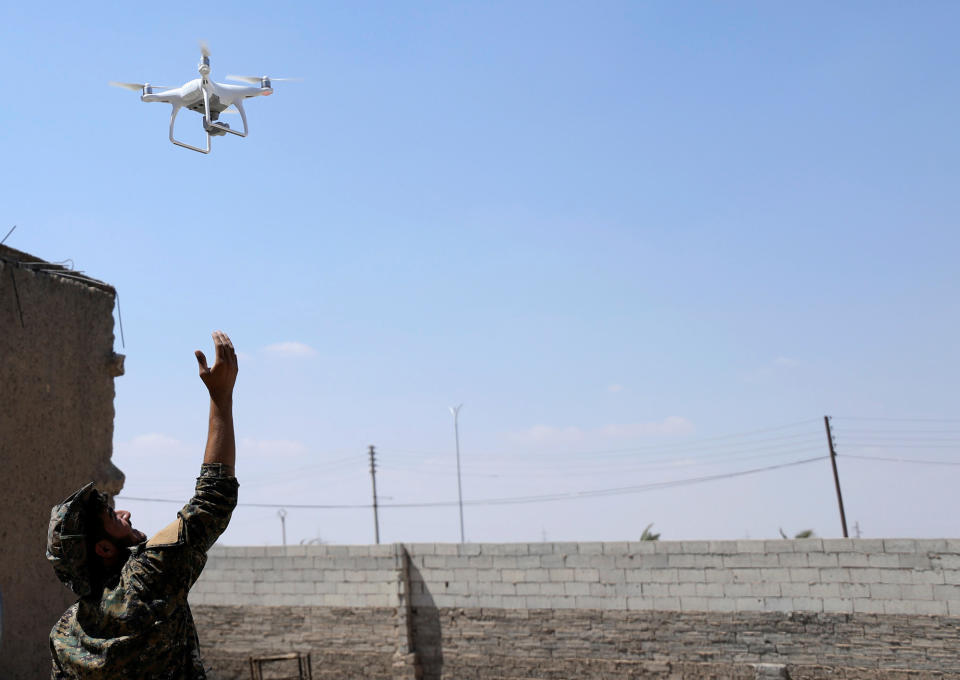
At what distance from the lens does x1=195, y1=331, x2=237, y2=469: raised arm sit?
7.94 ft

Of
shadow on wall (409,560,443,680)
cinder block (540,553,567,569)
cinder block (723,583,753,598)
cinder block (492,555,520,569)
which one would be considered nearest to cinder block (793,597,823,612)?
cinder block (723,583,753,598)

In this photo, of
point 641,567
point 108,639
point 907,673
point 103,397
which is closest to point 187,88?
point 103,397

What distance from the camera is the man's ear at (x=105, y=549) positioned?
2.44 metres

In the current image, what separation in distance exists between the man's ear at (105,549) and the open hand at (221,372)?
0.49 m

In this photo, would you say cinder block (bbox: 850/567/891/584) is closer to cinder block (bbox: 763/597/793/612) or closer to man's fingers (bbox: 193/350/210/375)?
cinder block (bbox: 763/597/793/612)

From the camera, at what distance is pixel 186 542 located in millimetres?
2336

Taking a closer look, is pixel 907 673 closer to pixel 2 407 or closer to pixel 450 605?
pixel 450 605

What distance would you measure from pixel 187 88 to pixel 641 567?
8460mm

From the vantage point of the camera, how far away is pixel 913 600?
1073 cm

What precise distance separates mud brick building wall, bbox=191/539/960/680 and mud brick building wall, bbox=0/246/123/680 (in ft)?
14.6

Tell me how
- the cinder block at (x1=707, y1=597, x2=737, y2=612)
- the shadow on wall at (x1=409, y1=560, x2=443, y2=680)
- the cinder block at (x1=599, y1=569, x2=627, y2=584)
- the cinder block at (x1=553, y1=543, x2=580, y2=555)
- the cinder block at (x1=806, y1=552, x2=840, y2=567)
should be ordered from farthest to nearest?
1. the shadow on wall at (x1=409, y1=560, x2=443, y2=680)
2. the cinder block at (x1=553, y1=543, x2=580, y2=555)
3. the cinder block at (x1=599, y1=569, x2=627, y2=584)
4. the cinder block at (x1=707, y1=597, x2=737, y2=612)
5. the cinder block at (x1=806, y1=552, x2=840, y2=567)

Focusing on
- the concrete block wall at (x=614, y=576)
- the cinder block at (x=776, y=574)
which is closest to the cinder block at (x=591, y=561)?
the concrete block wall at (x=614, y=576)

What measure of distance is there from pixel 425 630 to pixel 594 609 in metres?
2.71

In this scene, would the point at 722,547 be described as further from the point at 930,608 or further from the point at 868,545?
the point at 930,608
